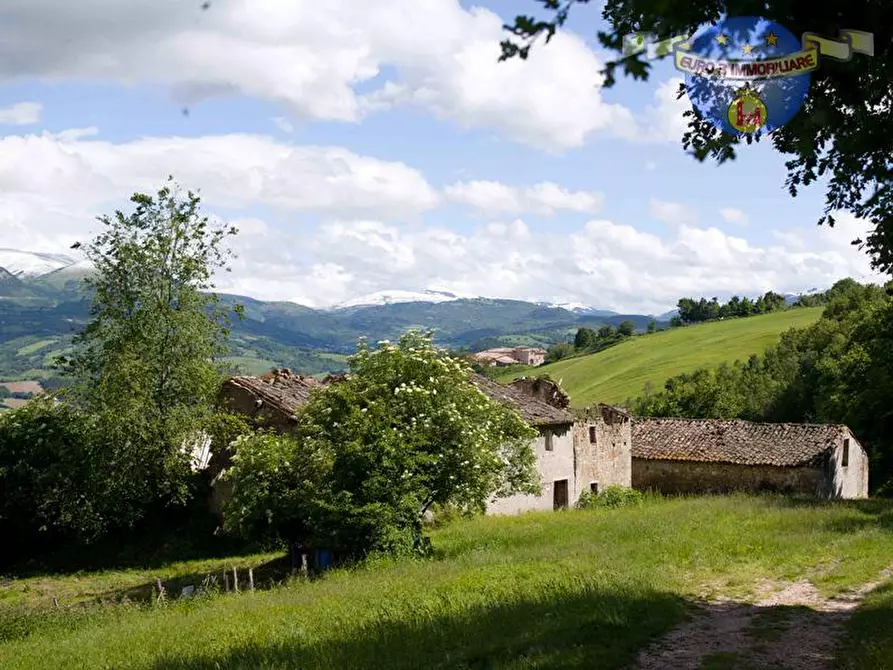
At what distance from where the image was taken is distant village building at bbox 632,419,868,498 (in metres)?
39.5

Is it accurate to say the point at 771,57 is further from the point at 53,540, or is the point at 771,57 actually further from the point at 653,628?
the point at 53,540

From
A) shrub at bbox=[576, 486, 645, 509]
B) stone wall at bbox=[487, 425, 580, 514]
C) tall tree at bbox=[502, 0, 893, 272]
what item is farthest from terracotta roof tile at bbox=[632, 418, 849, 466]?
tall tree at bbox=[502, 0, 893, 272]

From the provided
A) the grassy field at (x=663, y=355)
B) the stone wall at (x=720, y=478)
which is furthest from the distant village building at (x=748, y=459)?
the grassy field at (x=663, y=355)

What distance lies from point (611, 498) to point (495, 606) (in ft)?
77.8

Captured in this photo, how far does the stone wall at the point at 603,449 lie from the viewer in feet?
129

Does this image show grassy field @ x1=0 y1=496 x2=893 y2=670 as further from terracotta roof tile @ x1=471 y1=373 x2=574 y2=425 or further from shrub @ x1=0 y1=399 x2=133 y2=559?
terracotta roof tile @ x1=471 y1=373 x2=574 y2=425

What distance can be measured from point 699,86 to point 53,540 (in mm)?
31987

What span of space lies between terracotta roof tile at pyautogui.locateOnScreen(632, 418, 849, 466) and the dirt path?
2716 centimetres

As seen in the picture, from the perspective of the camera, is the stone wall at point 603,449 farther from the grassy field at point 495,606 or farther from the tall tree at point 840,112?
the tall tree at point 840,112

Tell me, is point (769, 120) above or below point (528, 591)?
above

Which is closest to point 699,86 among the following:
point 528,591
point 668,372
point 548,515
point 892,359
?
point 528,591

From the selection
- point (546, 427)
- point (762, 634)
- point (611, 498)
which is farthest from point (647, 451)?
point (762, 634)

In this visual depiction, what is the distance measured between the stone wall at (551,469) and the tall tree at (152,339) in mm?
13686

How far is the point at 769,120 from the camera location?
9.51 m
